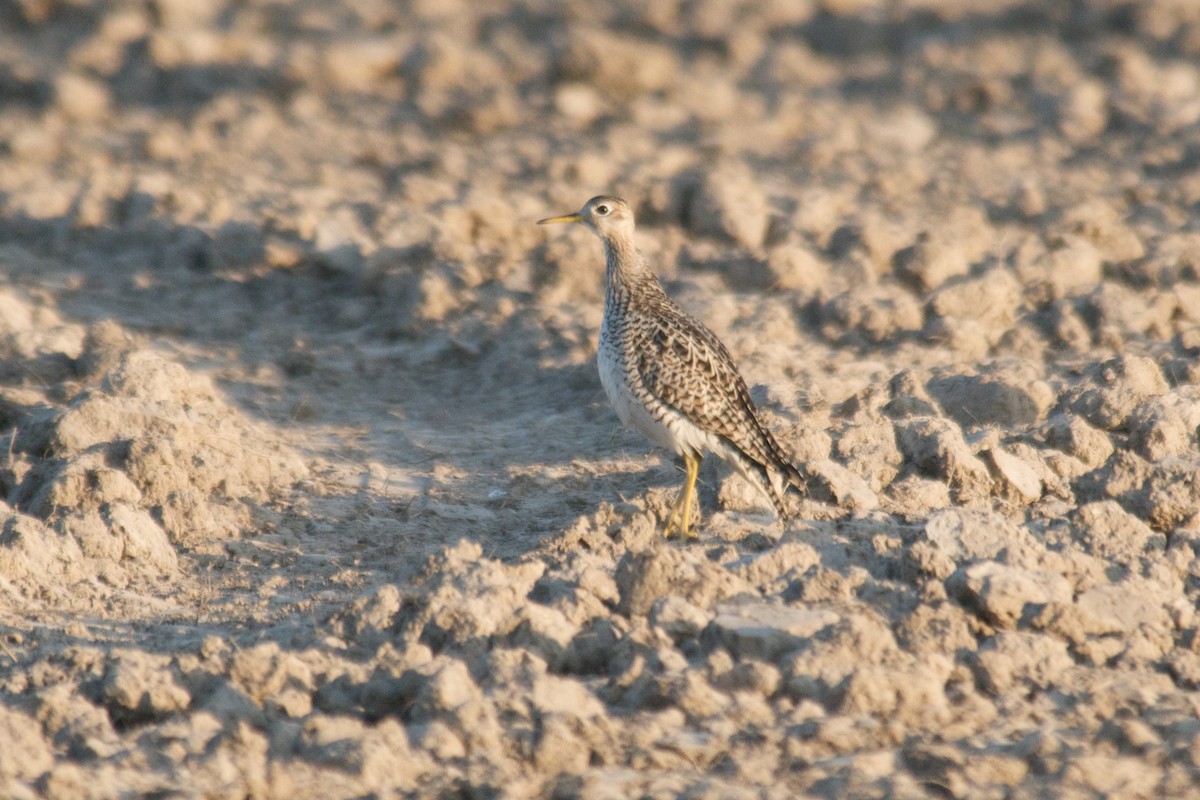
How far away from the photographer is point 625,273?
7.94 meters

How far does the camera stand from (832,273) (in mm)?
9820

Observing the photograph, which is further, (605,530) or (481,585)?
(605,530)

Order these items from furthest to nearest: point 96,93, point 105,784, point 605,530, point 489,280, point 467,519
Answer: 1. point 96,93
2. point 489,280
3. point 467,519
4. point 605,530
5. point 105,784

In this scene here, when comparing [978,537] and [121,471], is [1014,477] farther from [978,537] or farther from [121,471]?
[121,471]

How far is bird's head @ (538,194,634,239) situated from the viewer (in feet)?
26.9

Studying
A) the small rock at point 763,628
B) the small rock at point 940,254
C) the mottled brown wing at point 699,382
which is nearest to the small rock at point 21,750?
the small rock at point 763,628

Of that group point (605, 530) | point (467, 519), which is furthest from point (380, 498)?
point (605, 530)

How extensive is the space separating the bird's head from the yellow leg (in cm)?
157

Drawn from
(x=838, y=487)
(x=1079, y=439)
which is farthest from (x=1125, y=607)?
(x=1079, y=439)

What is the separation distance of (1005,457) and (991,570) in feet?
4.56

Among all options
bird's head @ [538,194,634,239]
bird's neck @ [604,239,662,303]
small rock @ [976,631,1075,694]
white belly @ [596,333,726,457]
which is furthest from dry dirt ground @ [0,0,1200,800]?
bird's head @ [538,194,634,239]

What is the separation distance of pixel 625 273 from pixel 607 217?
464 millimetres

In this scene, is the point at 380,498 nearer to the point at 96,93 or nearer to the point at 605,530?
the point at 605,530

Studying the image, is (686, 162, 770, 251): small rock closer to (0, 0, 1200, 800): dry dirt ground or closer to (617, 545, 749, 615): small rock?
(0, 0, 1200, 800): dry dirt ground
